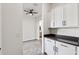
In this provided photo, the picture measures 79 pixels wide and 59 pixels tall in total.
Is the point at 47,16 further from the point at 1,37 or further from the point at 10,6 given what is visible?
the point at 1,37

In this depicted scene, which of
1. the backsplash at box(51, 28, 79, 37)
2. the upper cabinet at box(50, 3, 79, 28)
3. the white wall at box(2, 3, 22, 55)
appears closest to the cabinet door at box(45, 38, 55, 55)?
the backsplash at box(51, 28, 79, 37)

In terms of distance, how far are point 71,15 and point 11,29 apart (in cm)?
181

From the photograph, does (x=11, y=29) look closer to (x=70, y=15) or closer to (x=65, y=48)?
(x=65, y=48)

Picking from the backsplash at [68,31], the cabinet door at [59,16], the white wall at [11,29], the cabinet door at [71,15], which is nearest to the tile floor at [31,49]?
the backsplash at [68,31]

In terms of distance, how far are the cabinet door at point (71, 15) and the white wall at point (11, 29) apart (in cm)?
154

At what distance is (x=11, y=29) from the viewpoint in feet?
7.11

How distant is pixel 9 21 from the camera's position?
2.14 m

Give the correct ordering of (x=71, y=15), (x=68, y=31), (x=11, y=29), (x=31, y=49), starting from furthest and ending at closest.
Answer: (x=31, y=49)
(x=68, y=31)
(x=71, y=15)
(x=11, y=29)

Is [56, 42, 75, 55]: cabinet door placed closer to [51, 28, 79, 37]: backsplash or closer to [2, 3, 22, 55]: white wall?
[51, 28, 79, 37]: backsplash

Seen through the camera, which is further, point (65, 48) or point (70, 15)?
point (70, 15)

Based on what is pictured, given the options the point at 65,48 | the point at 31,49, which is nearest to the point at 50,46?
the point at 65,48

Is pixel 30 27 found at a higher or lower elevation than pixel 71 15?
lower

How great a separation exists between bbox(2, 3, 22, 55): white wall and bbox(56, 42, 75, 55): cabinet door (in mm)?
1232
